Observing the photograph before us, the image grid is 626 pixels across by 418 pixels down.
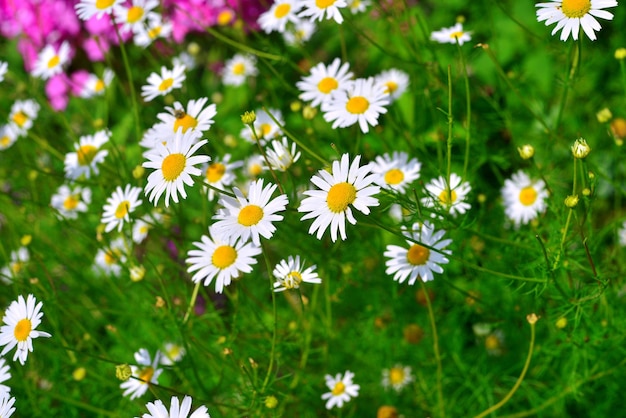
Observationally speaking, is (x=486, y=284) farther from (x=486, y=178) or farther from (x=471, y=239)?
(x=486, y=178)

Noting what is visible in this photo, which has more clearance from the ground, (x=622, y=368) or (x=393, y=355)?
(x=393, y=355)

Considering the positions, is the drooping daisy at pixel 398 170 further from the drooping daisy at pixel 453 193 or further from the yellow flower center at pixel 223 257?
the yellow flower center at pixel 223 257

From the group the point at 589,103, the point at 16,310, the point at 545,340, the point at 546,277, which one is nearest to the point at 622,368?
the point at 545,340

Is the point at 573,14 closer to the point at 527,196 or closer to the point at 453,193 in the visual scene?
the point at 453,193

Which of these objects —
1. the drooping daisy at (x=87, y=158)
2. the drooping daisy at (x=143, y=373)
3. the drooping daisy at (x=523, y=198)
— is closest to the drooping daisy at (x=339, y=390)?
the drooping daisy at (x=143, y=373)

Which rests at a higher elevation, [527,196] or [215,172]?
[527,196]

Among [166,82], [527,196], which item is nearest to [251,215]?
[166,82]

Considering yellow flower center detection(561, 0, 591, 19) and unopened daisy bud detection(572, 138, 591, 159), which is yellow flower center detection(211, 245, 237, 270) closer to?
unopened daisy bud detection(572, 138, 591, 159)
